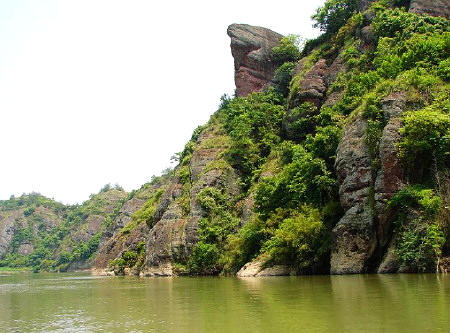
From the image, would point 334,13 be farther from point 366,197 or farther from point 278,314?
point 278,314

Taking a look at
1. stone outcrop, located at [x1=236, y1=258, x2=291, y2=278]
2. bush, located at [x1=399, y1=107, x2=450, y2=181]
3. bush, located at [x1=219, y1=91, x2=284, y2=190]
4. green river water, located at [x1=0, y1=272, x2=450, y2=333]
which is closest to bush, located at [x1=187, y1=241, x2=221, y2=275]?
stone outcrop, located at [x1=236, y1=258, x2=291, y2=278]

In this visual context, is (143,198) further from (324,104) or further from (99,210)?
A: (324,104)

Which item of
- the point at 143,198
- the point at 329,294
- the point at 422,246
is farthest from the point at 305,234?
the point at 143,198

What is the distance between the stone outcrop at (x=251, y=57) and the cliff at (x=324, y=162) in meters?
0.15

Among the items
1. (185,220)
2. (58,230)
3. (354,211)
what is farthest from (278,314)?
(58,230)

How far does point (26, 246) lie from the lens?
6097 inches

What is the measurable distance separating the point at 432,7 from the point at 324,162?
18.7 meters

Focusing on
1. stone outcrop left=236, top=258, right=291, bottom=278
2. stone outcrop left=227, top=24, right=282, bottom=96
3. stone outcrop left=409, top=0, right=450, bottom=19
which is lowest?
stone outcrop left=236, top=258, right=291, bottom=278

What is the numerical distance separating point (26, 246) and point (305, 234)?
150179 mm

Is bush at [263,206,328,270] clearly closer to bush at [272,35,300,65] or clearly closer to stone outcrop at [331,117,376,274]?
stone outcrop at [331,117,376,274]

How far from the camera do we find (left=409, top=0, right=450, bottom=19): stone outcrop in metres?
37.2

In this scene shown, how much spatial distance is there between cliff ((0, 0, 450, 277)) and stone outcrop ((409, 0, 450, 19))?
10cm

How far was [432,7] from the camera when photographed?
37.3 metres

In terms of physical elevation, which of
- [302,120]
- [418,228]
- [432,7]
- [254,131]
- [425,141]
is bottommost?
[418,228]
